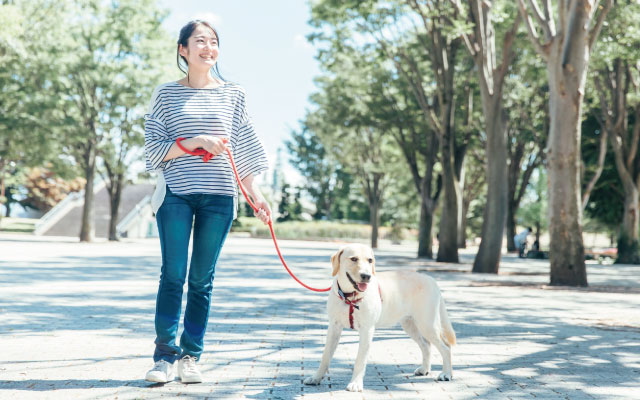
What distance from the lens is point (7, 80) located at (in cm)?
3045

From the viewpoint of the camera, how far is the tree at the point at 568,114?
1398 cm

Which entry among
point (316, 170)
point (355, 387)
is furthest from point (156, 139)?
point (316, 170)

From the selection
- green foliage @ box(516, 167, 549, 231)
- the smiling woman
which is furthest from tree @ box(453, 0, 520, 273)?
green foliage @ box(516, 167, 549, 231)

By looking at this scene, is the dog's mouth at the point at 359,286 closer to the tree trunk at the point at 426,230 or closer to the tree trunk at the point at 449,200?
the tree trunk at the point at 449,200

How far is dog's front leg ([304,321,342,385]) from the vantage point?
4625 millimetres

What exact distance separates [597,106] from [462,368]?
2499 centimetres

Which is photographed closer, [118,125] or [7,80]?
[7,80]

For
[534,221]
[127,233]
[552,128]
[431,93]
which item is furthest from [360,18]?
[534,221]

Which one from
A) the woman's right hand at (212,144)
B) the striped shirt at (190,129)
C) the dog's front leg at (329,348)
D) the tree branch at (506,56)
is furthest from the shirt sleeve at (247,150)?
the tree branch at (506,56)

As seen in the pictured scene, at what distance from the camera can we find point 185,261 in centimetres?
464

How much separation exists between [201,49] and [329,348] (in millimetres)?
2184

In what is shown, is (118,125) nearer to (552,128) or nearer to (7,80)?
(7,80)

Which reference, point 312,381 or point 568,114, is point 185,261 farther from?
point 568,114

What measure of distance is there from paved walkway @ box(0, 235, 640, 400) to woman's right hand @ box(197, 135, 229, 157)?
1.55m
